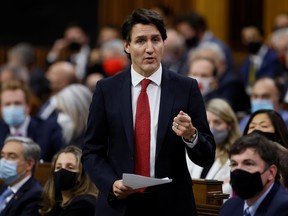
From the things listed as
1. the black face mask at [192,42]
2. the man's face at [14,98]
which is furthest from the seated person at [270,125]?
the black face mask at [192,42]

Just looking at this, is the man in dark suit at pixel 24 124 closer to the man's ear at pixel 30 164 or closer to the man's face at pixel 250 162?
the man's ear at pixel 30 164

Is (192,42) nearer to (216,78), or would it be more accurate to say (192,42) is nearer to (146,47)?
(216,78)

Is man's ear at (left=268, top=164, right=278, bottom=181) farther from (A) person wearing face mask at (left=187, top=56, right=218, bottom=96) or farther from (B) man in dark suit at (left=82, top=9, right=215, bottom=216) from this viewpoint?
(A) person wearing face mask at (left=187, top=56, right=218, bottom=96)

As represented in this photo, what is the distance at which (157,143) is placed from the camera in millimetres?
4672

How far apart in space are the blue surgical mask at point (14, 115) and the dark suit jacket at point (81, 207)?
274 centimetres

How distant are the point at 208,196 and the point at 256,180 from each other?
2.25 ft

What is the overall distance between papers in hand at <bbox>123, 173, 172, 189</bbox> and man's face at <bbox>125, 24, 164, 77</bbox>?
0.57 meters

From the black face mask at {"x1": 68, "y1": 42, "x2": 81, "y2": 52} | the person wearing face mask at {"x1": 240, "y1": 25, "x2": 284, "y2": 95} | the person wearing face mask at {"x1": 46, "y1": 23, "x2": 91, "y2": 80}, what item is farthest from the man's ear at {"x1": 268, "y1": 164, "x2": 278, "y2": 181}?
the black face mask at {"x1": 68, "y1": 42, "x2": 81, "y2": 52}

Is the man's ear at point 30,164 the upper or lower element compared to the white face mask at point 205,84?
lower

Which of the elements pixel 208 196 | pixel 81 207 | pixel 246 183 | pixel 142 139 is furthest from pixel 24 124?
pixel 142 139

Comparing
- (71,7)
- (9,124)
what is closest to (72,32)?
(71,7)

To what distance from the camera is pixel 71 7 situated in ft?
48.4

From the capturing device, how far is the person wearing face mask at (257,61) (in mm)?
10773

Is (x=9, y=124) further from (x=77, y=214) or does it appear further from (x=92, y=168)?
(x=92, y=168)
